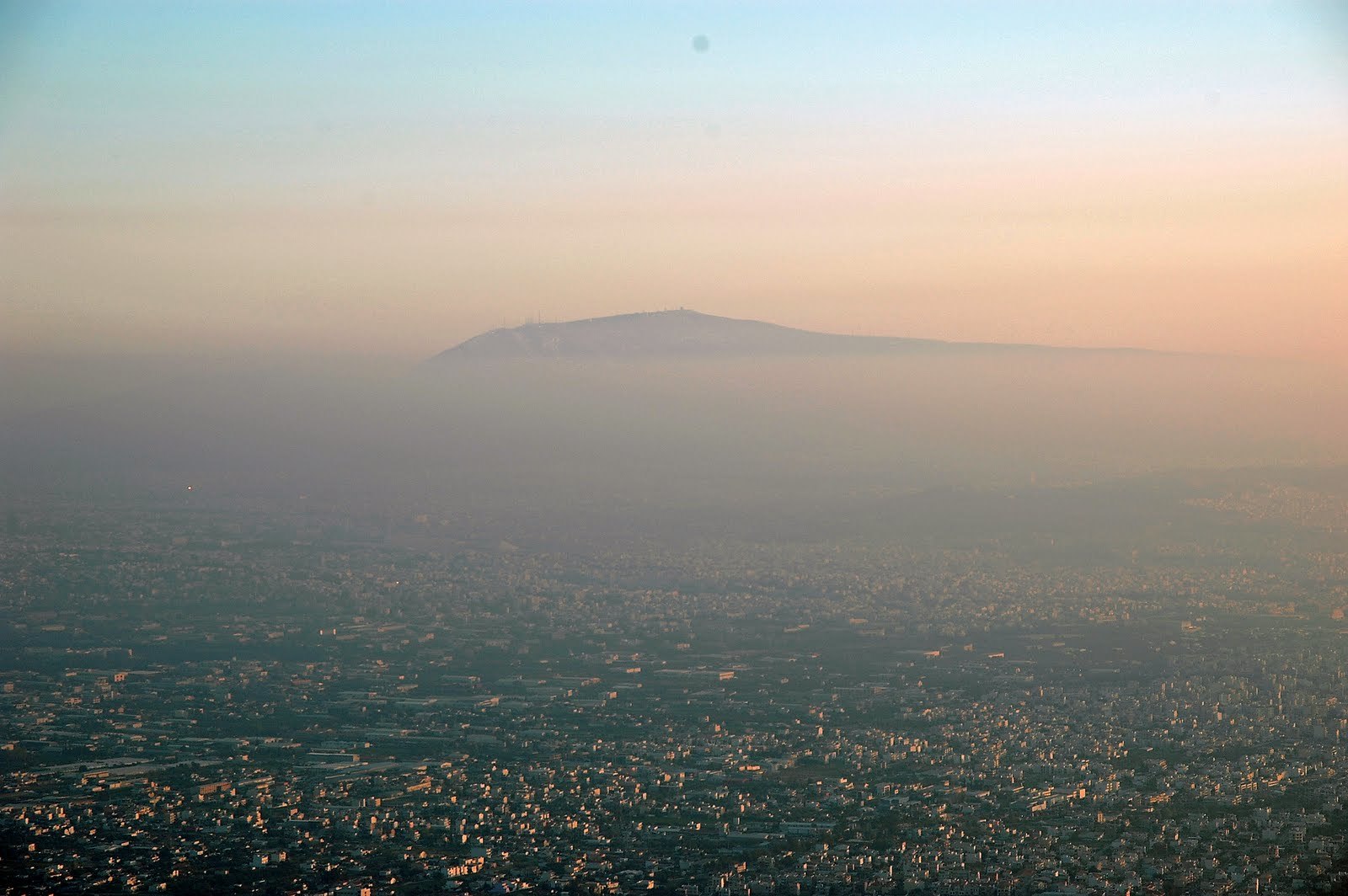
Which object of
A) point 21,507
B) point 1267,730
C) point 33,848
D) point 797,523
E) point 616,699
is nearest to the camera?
point 33,848

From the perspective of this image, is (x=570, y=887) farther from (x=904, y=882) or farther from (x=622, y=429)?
(x=622, y=429)

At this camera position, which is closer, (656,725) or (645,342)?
(656,725)

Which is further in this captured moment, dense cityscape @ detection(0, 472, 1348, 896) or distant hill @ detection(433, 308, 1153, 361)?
distant hill @ detection(433, 308, 1153, 361)

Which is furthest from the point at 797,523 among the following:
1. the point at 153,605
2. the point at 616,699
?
the point at 616,699

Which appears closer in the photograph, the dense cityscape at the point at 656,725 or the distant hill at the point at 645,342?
the dense cityscape at the point at 656,725

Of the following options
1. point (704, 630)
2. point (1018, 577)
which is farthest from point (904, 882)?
point (1018, 577)

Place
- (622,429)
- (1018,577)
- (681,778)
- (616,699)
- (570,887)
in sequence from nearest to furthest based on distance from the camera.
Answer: (570,887) < (681,778) < (616,699) < (1018,577) < (622,429)

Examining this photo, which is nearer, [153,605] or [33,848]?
[33,848]
